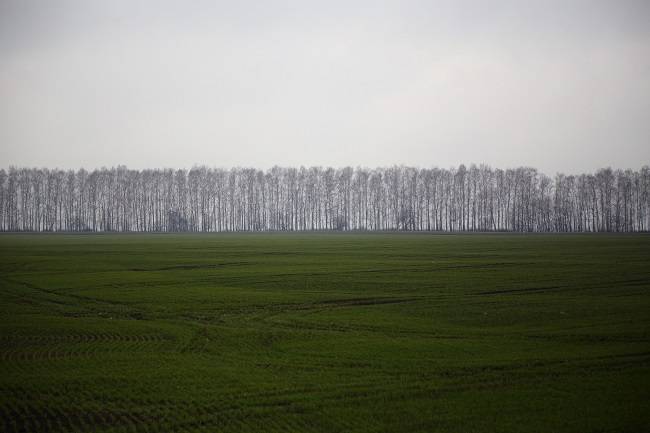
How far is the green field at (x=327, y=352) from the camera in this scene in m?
13.6

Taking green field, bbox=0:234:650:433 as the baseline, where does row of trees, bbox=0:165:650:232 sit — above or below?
above

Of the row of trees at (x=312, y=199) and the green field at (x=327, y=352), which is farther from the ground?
the row of trees at (x=312, y=199)

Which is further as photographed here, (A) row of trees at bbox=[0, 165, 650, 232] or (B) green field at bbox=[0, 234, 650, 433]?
(A) row of trees at bbox=[0, 165, 650, 232]

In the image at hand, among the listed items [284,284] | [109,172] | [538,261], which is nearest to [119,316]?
[284,284]

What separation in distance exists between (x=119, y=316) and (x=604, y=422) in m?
22.3

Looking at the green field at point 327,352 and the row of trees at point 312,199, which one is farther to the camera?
the row of trees at point 312,199

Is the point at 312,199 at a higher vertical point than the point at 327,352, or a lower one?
higher

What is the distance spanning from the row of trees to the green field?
120 meters

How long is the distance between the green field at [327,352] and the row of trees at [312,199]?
393 ft

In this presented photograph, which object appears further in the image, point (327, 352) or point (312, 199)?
point (312, 199)

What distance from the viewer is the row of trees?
15375 cm

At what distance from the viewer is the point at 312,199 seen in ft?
543

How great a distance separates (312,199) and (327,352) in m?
146

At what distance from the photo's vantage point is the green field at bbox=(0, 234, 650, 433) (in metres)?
13.6
